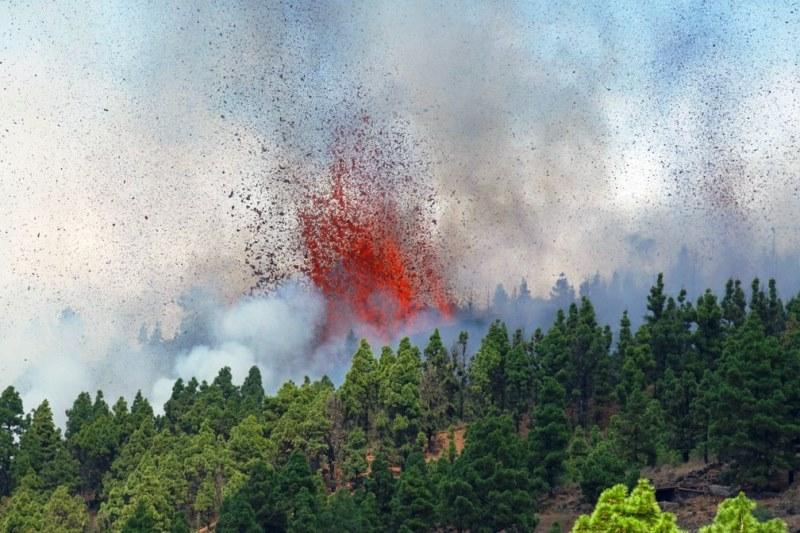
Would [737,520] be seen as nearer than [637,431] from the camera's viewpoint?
Yes

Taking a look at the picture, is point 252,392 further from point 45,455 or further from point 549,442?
point 549,442

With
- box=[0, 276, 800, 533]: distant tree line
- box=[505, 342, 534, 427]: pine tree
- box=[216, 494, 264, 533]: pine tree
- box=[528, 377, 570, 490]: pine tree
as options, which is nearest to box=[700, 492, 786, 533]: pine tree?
box=[0, 276, 800, 533]: distant tree line

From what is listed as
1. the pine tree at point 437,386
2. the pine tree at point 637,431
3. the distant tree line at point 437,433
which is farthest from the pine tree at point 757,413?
the pine tree at point 437,386

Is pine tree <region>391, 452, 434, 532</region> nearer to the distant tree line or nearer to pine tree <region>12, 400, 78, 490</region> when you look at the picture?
the distant tree line

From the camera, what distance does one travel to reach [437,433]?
308 ft

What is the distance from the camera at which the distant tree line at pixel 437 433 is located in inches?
2640

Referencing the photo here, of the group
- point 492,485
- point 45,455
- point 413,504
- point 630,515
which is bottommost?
point 630,515

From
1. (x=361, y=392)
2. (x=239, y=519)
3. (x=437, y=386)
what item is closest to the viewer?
(x=239, y=519)

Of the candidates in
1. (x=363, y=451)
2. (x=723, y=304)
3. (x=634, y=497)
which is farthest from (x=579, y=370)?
(x=634, y=497)

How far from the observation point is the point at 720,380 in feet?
231

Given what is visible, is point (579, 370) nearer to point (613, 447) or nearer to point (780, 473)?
point (613, 447)

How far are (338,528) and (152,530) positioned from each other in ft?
56.3

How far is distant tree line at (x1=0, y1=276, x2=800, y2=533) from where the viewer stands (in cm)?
6706

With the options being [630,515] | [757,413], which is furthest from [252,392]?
[630,515]
